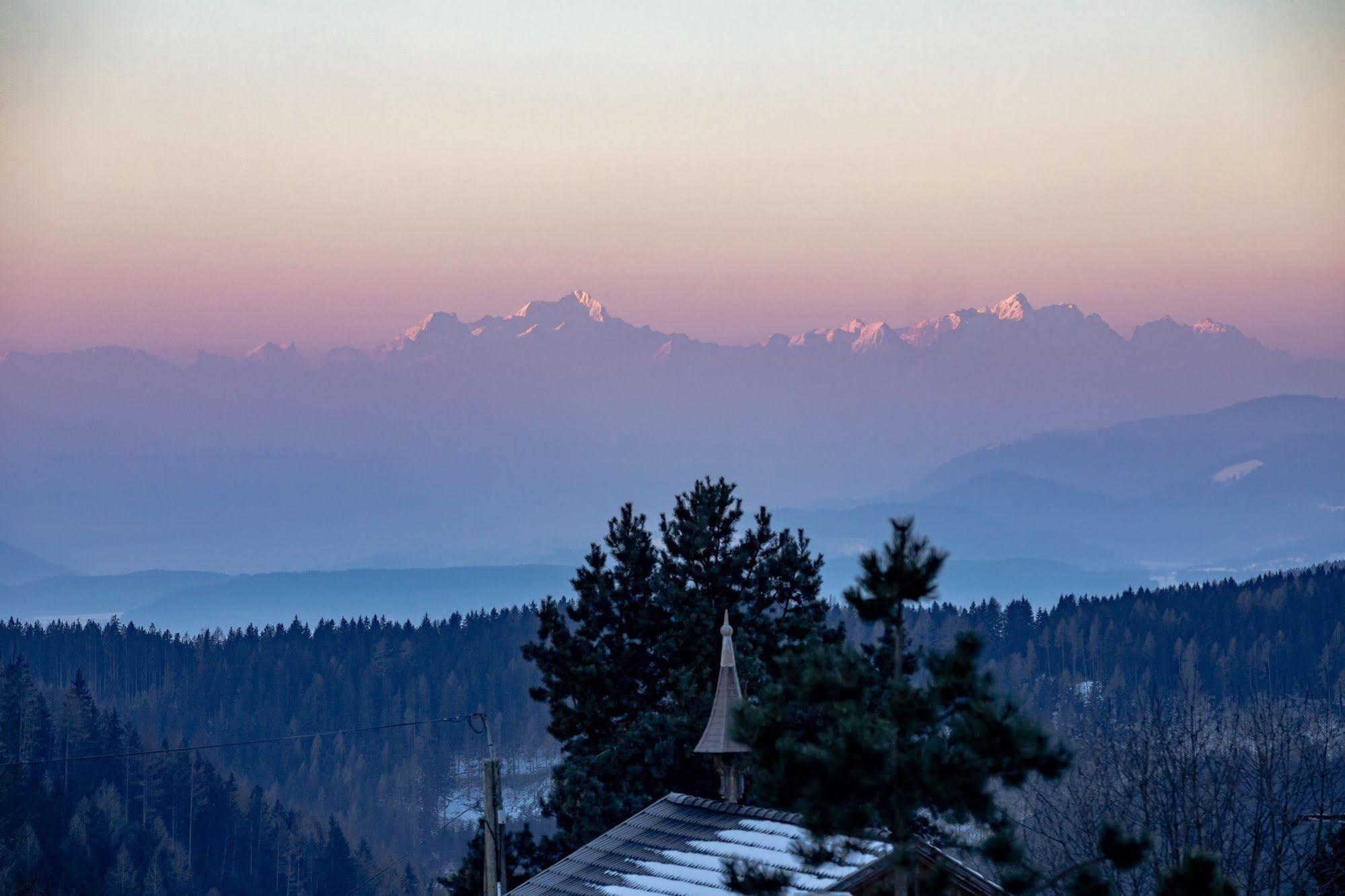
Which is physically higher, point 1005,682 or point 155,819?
point 1005,682

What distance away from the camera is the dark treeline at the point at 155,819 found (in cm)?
12681

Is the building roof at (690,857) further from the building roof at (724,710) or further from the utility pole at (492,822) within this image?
the utility pole at (492,822)

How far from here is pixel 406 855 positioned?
165 meters

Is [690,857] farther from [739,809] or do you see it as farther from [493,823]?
[493,823]

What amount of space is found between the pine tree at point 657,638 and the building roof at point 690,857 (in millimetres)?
14326

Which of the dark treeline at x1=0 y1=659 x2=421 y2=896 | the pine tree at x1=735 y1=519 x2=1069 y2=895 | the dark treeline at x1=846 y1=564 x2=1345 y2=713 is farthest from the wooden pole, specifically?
the dark treeline at x1=846 y1=564 x2=1345 y2=713

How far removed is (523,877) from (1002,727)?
98.4ft

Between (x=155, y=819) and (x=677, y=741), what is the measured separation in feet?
351

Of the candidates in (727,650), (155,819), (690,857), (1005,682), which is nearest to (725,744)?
(727,650)

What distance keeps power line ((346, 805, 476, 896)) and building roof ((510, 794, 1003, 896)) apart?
99714 millimetres

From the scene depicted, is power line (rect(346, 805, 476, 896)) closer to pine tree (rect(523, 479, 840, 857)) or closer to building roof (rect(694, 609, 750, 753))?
pine tree (rect(523, 479, 840, 857))

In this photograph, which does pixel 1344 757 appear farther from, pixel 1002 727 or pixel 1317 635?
pixel 1317 635

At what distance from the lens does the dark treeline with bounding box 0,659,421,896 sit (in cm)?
12681

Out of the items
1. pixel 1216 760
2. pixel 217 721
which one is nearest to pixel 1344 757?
pixel 1216 760
